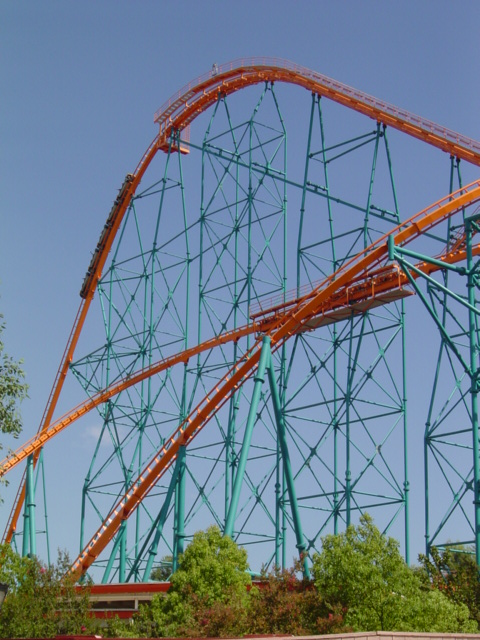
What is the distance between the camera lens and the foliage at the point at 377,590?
1625 centimetres

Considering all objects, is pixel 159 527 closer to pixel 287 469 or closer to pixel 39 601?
pixel 287 469

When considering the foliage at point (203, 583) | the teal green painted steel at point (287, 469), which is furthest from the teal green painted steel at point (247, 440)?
the foliage at point (203, 583)

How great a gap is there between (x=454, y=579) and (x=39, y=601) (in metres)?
7.24

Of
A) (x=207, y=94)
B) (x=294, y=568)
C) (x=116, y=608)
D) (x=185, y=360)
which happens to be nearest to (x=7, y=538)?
(x=185, y=360)

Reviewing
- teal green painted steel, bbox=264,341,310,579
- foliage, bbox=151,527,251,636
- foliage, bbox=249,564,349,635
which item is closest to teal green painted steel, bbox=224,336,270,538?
teal green painted steel, bbox=264,341,310,579

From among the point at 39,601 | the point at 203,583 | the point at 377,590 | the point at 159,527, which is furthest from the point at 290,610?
the point at 159,527

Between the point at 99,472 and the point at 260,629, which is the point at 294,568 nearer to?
the point at 260,629

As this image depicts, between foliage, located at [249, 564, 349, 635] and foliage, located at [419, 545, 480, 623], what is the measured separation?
226cm

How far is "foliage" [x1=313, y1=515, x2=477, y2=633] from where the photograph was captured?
1625cm

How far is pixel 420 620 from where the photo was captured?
16312 millimetres

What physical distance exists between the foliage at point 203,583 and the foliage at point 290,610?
41cm

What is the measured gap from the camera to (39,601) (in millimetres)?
18188

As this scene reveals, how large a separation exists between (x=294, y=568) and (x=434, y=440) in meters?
5.27

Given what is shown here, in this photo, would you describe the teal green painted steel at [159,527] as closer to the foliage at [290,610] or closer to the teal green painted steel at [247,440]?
the teal green painted steel at [247,440]
